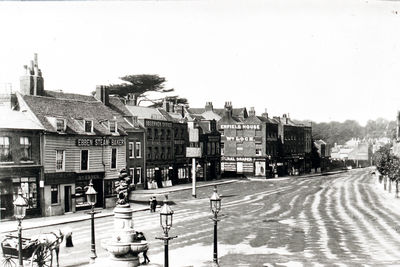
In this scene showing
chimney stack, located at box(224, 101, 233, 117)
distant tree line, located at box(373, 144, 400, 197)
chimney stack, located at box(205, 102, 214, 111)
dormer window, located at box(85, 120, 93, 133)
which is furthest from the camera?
chimney stack, located at box(205, 102, 214, 111)

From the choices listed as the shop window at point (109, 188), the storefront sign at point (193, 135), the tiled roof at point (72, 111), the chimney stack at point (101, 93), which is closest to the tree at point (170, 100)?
the storefront sign at point (193, 135)

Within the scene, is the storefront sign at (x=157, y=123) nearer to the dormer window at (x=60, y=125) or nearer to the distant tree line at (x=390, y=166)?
the dormer window at (x=60, y=125)

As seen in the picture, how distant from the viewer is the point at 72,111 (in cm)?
4103

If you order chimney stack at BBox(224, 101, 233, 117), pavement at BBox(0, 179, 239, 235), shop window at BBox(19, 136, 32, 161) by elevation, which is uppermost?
chimney stack at BBox(224, 101, 233, 117)

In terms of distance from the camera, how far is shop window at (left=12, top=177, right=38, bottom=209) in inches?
1283

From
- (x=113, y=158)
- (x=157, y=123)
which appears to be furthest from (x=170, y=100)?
(x=113, y=158)

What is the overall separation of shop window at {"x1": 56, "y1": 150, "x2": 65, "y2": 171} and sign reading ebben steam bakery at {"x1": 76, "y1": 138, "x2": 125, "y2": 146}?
1.88 m

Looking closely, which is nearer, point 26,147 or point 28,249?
point 28,249

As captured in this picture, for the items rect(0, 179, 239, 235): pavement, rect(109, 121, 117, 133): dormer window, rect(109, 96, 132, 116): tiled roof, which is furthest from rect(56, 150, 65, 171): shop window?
rect(109, 96, 132, 116): tiled roof

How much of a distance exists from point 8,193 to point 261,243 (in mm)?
16884

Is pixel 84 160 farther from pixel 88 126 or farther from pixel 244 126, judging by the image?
pixel 244 126

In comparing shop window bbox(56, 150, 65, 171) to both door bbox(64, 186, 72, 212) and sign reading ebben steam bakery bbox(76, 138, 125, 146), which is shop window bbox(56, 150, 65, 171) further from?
sign reading ebben steam bakery bbox(76, 138, 125, 146)

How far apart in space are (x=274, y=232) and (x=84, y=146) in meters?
17.8

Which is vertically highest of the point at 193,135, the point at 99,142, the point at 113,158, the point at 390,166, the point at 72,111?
the point at 72,111
